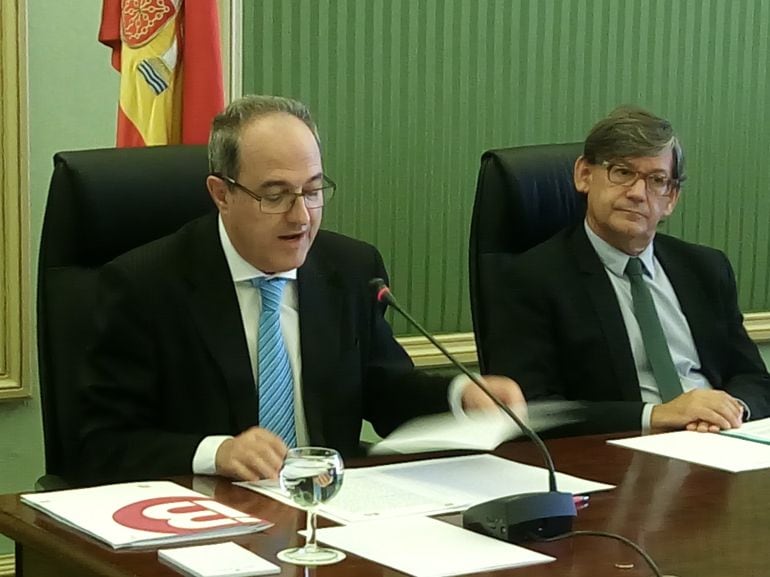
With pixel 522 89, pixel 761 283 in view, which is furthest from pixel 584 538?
pixel 761 283

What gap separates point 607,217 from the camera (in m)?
3.01

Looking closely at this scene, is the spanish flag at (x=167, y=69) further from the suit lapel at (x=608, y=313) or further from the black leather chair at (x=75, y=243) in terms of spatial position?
the suit lapel at (x=608, y=313)

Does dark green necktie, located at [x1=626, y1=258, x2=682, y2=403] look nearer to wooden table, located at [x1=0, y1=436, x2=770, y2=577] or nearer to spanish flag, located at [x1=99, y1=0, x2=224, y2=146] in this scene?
wooden table, located at [x1=0, y1=436, x2=770, y2=577]

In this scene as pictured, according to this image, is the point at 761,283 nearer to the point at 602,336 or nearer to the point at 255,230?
the point at 602,336

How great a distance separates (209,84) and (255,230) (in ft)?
2.73

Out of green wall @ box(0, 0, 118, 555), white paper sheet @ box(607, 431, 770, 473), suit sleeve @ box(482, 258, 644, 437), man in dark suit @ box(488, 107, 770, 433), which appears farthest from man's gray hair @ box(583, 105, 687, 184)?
green wall @ box(0, 0, 118, 555)

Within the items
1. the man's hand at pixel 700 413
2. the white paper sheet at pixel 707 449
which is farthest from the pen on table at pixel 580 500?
the man's hand at pixel 700 413

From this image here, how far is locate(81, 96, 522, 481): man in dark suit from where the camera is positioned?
7.89 ft

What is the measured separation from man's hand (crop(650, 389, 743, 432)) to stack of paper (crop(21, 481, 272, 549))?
102 centimetres

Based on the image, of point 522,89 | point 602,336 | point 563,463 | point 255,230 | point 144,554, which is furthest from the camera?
point 522,89

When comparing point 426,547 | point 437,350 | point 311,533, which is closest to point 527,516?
point 426,547

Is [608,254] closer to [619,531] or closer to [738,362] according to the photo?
[738,362]

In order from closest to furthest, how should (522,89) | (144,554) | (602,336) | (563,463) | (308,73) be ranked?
(144,554)
(563,463)
(602,336)
(308,73)
(522,89)

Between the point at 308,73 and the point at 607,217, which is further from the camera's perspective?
the point at 308,73
